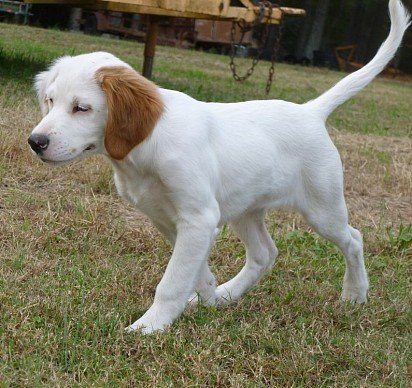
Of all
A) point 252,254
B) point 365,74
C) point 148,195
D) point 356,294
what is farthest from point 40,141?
point 365,74

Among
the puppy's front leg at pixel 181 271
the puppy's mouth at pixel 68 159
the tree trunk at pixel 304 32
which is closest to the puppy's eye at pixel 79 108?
the puppy's mouth at pixel 68 159

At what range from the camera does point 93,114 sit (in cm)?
322

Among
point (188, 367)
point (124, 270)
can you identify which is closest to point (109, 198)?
point (124, 270)

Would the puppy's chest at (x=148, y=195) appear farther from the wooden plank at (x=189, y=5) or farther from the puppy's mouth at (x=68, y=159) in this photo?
the wooden plank at (x=189, y=5)

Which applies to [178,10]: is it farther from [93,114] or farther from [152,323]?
[152,323]

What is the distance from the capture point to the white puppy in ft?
10.5

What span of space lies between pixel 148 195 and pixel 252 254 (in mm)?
900

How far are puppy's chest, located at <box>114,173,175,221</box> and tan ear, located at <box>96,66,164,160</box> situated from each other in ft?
0.66

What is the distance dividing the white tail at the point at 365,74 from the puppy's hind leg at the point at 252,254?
0.59 metres

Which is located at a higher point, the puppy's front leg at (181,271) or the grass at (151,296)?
the puppy's front leg at (181,271)

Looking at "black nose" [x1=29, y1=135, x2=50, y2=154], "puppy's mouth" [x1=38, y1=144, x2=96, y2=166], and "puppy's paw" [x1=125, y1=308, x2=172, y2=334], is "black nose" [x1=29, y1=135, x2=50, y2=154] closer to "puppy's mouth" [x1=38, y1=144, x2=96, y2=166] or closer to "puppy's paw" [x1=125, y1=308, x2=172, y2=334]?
"puppy's mouth" [x1=38, y1=144, x2=96, y2=166]

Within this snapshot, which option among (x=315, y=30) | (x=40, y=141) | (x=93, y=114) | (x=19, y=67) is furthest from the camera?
(x=315, y=30)

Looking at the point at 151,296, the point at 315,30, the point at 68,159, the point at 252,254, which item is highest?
the point at 68,159

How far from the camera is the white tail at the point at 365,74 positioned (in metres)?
4.09
